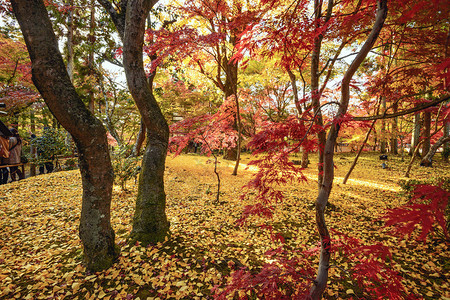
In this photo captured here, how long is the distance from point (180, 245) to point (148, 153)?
61.5 inches

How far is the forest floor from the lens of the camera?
2.22 meters

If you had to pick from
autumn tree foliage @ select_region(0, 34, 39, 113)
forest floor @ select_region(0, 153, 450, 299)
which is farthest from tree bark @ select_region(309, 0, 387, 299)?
autumn tree foliage @ select_region(0, 34, 39, 113)

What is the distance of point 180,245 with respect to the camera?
296 cm

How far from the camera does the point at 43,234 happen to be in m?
3.36

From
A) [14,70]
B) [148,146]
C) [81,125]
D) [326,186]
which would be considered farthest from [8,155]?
[326,186]

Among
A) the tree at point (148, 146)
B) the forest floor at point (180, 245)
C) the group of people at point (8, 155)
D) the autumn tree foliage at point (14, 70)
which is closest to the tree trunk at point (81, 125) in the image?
the forest floor at point (180, 245)

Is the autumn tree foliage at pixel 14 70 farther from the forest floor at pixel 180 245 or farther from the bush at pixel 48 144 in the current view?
the forest floor at pixel 180 245

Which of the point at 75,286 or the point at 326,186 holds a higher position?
the point at 326,186

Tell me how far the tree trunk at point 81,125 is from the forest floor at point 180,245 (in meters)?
0.39

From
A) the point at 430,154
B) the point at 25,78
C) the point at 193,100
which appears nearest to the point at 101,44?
the point at 25,78

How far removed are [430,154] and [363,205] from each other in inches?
223

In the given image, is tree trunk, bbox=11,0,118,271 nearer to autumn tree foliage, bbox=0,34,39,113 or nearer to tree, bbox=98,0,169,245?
tree, bbox=98,0,169,245

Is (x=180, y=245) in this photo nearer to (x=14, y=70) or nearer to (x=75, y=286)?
(x=75, y=286)

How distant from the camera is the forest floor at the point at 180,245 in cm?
222
